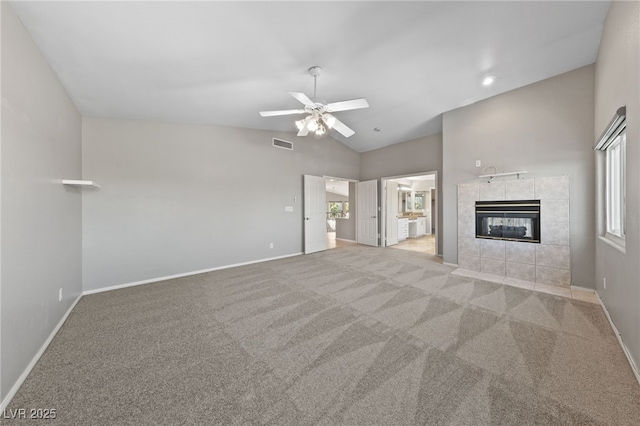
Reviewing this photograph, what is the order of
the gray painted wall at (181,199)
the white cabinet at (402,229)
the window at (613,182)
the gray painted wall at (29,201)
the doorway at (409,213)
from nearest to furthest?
1. the gray painted wall at (29,201)
2. the window at (613,182)
3. the gray painted wall at (181,199)
4. the doorway at (409,213)
5. the white cabinet at (402,229)

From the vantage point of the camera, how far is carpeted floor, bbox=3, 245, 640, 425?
145 cm

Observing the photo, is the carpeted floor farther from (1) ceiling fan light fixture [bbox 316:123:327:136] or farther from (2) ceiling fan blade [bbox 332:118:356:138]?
(2) ceiling fan blade [bbox 332:118:356:138]

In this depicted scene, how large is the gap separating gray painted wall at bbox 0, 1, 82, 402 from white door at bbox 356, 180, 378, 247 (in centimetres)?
653

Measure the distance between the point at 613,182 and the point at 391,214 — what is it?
15.3ft

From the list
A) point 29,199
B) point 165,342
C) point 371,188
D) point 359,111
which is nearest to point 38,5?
point 29,199

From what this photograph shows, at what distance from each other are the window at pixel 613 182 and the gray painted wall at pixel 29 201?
5353 mm

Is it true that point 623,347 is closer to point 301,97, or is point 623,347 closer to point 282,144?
point 301,97

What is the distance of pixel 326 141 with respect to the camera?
668cm

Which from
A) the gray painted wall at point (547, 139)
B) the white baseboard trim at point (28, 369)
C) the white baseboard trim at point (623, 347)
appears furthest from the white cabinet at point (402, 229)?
the white baseboard trim at point (28, 369)

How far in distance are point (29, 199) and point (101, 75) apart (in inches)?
67.7

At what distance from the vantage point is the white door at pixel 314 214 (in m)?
6.16

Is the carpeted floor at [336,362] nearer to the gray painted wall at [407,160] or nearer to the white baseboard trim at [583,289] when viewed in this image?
the white baseboard trim at [583,289]

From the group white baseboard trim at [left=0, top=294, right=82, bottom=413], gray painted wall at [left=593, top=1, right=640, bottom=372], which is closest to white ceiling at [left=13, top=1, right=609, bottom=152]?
gray painted wall at [left=593, top=1, right=640, bottom=372]

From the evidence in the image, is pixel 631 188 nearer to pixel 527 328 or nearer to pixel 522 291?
pixel 527 328
